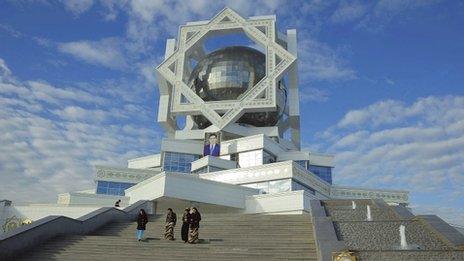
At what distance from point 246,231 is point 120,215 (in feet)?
19.7

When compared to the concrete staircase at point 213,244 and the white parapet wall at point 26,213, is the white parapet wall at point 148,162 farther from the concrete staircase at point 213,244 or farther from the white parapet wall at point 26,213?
the concrete staircase at point 213,244

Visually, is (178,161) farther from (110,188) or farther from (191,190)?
(191,190)

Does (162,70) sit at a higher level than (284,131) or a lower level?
higher

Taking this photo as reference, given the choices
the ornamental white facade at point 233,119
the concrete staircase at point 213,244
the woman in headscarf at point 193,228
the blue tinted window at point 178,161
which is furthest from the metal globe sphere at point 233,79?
the woman in headscarf at point 193,228

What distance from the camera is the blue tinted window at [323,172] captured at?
166ft

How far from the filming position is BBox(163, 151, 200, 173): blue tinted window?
Answer: 153 feet

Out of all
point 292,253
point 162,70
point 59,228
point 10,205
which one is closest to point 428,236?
point 292,253

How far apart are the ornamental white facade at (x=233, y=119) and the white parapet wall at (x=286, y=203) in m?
7.17

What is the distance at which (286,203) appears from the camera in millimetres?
26078

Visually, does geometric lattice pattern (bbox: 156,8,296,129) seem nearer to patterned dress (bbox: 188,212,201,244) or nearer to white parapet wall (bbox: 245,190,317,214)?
white parapet wall (bbox: 245,190,317,214)

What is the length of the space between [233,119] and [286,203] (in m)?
19.4

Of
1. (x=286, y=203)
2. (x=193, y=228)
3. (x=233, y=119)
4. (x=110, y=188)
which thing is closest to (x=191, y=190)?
(x=286, y=203)

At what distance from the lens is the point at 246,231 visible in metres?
13.2

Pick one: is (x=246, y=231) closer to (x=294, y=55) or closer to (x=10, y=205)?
(x=10, y=205)
